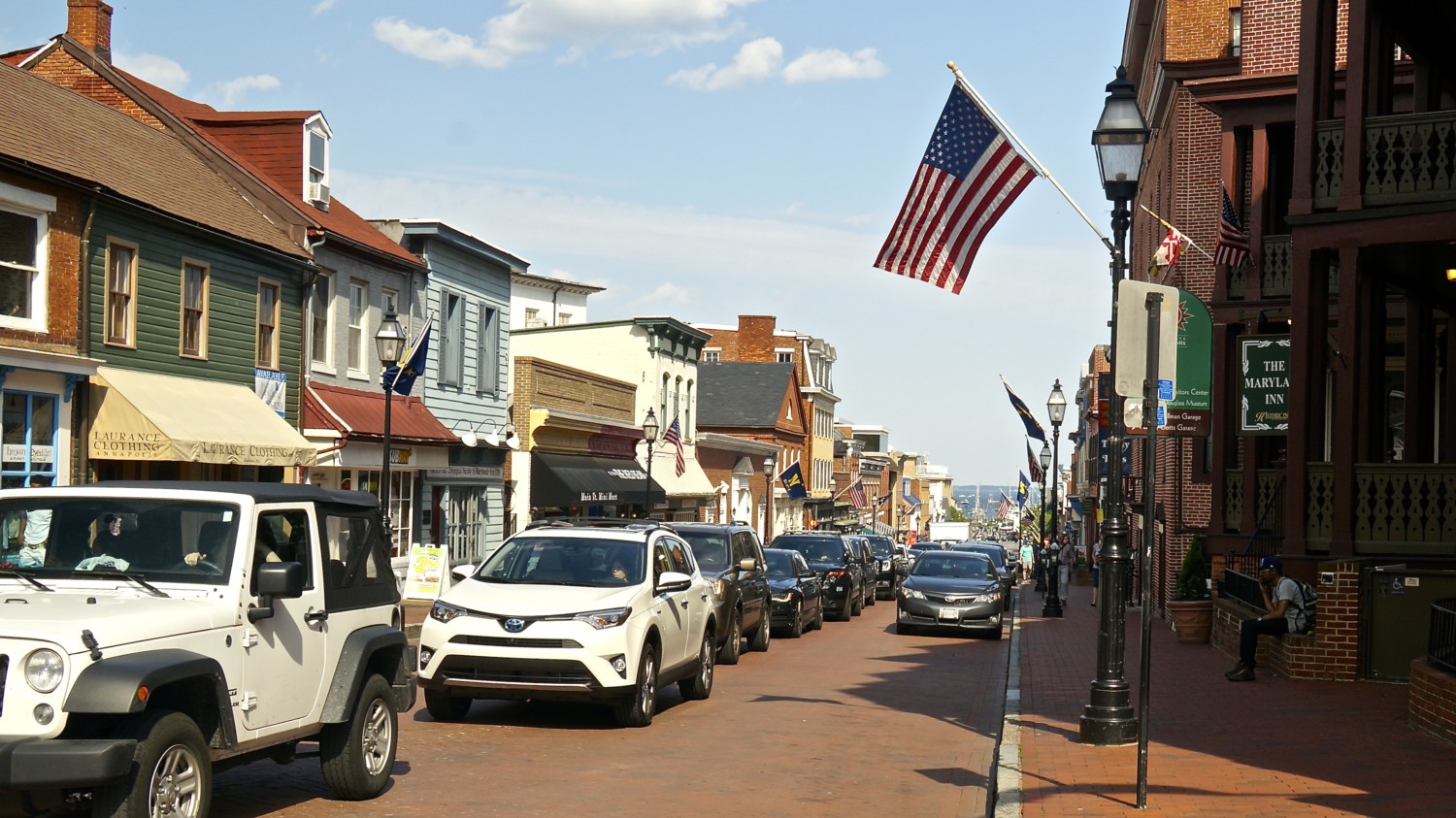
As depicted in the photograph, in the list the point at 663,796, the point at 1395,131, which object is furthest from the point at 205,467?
the point at 1395,131

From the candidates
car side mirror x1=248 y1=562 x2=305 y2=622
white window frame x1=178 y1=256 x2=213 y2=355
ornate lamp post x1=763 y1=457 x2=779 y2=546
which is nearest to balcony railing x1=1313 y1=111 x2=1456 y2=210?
car side mirror x1=248 y1=562 x2=305 y2=622

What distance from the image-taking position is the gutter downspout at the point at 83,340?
67.6ft

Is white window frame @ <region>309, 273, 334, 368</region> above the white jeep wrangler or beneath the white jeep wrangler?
above

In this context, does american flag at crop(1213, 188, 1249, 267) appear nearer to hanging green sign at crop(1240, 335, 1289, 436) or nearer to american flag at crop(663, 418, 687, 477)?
hanging green sign at crop(1240, 335, 1289, 436)

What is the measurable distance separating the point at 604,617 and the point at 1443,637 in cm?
717

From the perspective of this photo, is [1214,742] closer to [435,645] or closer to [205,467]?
[435,645]

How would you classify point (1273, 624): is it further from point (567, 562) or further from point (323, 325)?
point (323, 325)

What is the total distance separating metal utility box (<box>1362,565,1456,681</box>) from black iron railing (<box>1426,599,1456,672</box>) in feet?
8.15

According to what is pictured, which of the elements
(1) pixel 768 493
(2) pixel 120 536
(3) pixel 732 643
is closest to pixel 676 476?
(1) pixel 768 493

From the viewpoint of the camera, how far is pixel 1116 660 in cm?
1305

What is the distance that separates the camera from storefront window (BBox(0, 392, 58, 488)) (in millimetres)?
19469

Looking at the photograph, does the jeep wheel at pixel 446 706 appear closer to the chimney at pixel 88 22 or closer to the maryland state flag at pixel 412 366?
the maryland state flag at pixel 412 366

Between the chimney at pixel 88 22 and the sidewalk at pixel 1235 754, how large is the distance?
18.9 metres

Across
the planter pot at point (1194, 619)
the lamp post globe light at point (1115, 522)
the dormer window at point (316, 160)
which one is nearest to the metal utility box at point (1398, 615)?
the lamp post globe light at point (1115, 522)
